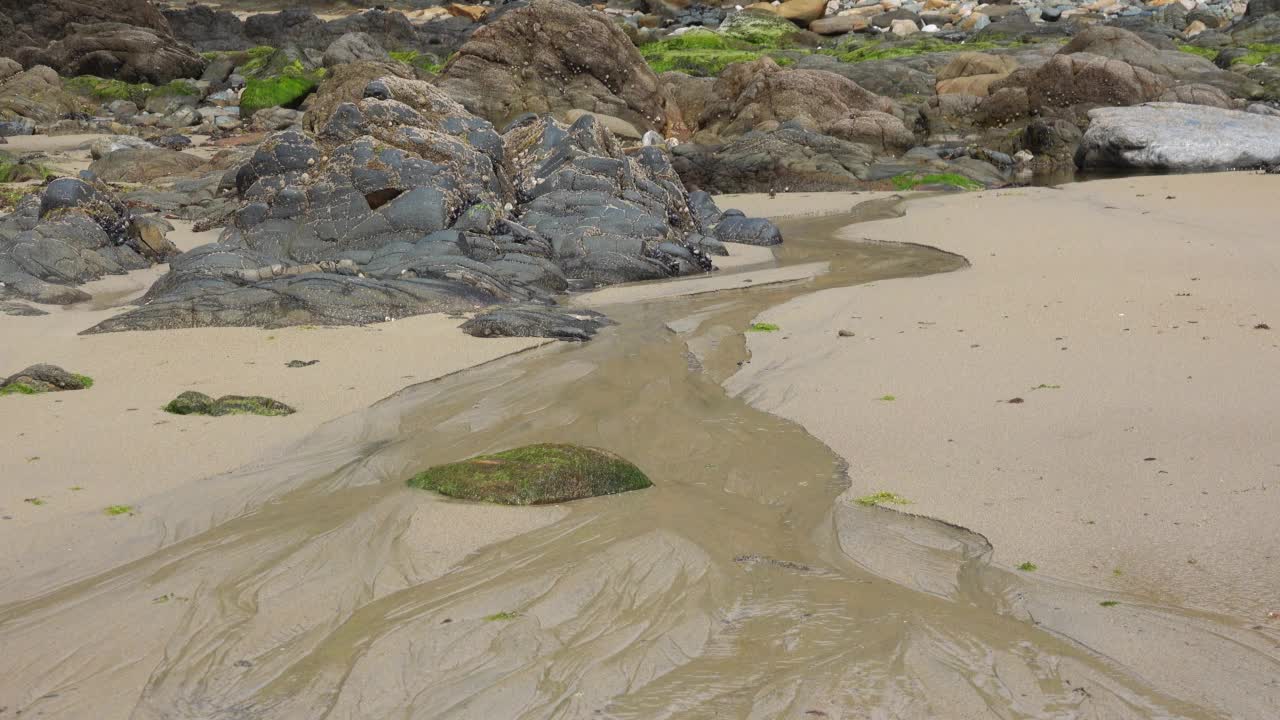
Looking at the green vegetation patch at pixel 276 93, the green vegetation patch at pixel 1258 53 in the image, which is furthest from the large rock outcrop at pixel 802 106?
the green vegetation patch at pixel 1258 53

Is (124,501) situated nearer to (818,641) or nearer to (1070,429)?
(818,641)

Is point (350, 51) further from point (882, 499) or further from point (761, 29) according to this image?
point (882, 499)

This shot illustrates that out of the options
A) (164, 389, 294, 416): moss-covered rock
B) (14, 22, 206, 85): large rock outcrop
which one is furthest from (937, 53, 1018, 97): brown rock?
(164, 389, 294, 416): moss-covered rock

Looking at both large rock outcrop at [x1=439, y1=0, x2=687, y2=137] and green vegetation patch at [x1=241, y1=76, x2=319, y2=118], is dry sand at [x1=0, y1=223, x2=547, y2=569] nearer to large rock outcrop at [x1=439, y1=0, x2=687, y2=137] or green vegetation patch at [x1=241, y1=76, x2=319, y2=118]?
large rock outcrop at [x1=439, y1=0, x2=687, y2=137]

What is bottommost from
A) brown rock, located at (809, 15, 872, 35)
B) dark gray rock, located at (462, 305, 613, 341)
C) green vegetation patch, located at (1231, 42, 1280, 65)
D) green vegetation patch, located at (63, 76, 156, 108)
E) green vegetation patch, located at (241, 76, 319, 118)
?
brown rock, located at (809, 15, 872, 35)

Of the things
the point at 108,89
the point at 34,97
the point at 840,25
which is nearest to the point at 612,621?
the point at 34,97

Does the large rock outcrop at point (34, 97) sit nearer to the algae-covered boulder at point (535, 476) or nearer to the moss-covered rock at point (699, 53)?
the moss-covered rock at point (699, 53)

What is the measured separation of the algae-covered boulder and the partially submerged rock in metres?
2.82

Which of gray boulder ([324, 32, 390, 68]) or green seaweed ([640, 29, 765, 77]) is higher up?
gray boulder ([324, 32, 390, 68])

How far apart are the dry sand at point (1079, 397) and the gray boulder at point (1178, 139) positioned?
7.88 m

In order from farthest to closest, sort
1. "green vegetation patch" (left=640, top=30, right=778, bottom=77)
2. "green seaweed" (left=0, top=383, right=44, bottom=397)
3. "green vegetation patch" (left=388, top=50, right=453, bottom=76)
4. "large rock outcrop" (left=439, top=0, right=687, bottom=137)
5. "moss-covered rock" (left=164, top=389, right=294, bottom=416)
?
A: "green vegetation patch" (left=388, top=50, right=453, bottom=76), "green vegetation patch" (left=640, top=30, right=778, bottom=77), "large rock outcrop" (left=439, top=0, right=687, bottom=137), "green seaweed" (left=0, top=383, right=44, bottom=397), "moss-covered rock" (left=164, top=389, right=294, bottom=416)

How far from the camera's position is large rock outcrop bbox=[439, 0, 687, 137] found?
22078 millimetres

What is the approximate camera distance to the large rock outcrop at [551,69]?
72.4 feet

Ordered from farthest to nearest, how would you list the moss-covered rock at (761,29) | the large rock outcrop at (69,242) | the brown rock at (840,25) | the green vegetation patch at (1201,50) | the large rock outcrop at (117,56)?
the brown rock at (840,25) → the moss-covered rock at (761,29) → the large rock outcrop at (117,56) → the green vegetation patch at (1201,50) → the large rock outcrop at (69,242)
